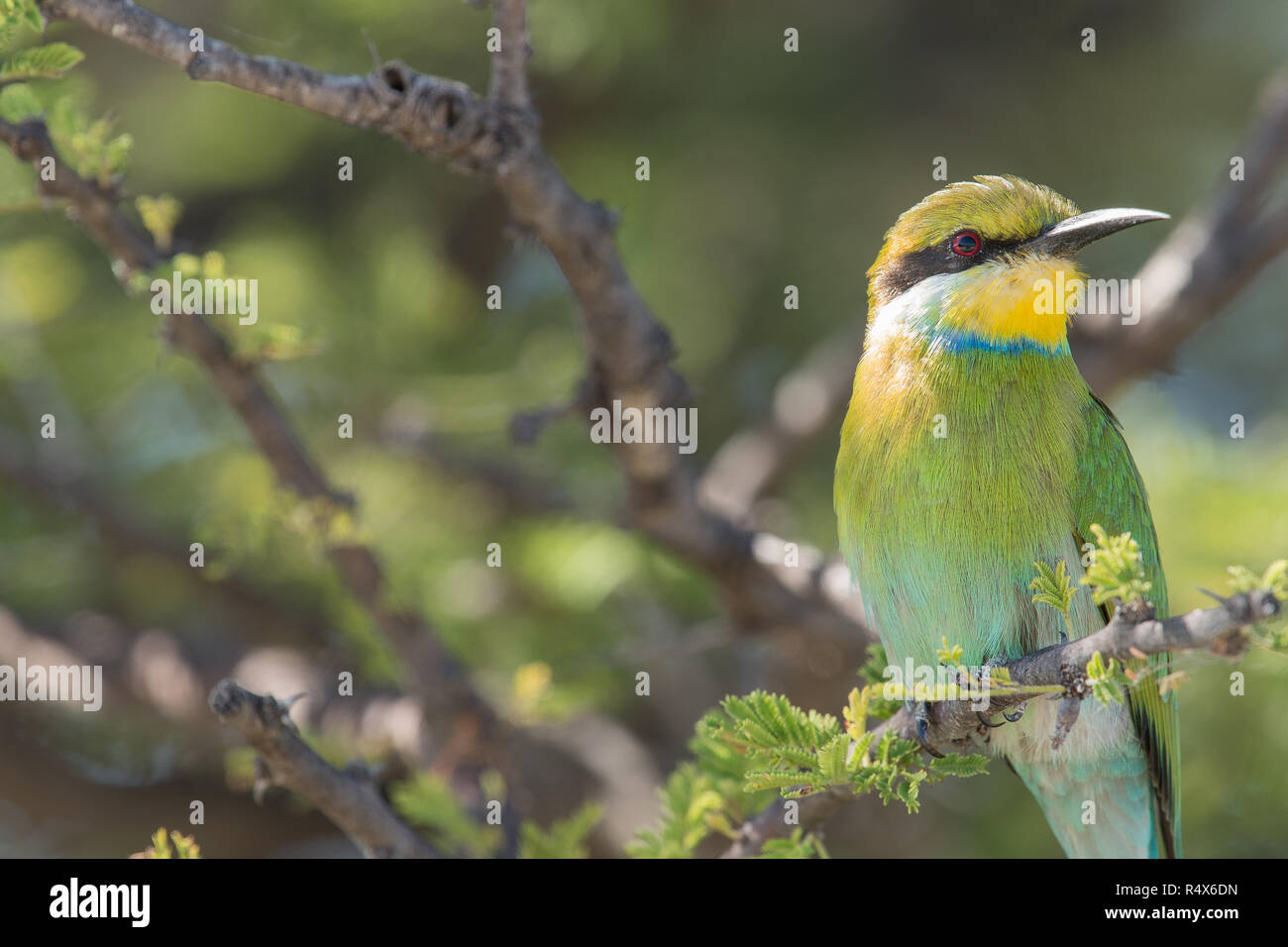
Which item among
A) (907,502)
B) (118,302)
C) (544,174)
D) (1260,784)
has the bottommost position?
(1260,784)

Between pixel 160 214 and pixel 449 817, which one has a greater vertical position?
pixel 160 214

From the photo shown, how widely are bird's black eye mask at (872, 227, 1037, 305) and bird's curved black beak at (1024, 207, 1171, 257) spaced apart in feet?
0.16

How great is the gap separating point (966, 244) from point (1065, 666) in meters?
1.41

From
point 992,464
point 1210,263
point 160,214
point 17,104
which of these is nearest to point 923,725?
point 992,464

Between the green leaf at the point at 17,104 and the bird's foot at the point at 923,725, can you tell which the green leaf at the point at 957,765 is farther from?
the green leaf at the point at 17,104

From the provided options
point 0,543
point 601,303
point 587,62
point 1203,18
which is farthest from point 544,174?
point 1203,18

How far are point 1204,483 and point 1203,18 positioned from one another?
2235 mm

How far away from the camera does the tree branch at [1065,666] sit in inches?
60.4

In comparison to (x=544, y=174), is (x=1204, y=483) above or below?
below

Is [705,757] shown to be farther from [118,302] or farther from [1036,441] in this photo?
[118,302]

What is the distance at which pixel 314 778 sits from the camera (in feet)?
7.85

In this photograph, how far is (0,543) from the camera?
498cm

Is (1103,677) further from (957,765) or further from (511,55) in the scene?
(511,55)

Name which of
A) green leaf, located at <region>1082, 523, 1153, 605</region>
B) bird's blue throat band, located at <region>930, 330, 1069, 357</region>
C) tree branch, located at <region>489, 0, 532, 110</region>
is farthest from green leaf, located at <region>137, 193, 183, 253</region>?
green leaf, located at <region>1082, 523, 1153, 605</region>
